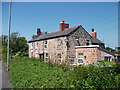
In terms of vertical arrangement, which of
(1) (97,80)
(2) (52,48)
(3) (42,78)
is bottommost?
(3) (42,78)

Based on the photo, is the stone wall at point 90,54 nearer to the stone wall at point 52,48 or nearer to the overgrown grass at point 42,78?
the stone wall at point 52,48

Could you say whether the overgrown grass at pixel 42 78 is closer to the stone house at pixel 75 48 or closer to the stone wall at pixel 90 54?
the stone house at pixel 75 48

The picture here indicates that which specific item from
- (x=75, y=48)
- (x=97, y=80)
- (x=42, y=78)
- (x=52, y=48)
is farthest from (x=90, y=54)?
(x=97, y=80)

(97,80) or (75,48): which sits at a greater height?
(75,48)

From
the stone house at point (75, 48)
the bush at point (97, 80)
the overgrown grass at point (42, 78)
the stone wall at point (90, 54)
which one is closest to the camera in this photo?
the bush at point (97, 80)

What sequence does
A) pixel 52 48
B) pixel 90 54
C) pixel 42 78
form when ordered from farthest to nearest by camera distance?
pixel 52 48 < pixel 90 54 < pixel 42 78

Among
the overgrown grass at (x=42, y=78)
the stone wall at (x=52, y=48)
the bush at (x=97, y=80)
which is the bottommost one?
the overgrown grass at (x=42, y=78)

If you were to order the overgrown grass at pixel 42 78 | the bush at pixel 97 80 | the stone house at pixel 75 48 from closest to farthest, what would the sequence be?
the bush at pixel 97 80
the overgrown grass at pixel 42 78
the stone house at pixel 75 48

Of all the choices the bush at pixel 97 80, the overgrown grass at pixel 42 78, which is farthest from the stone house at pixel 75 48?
the bush at pixel 97 80

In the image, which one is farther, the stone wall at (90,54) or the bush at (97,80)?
the stone wall at (90,54)

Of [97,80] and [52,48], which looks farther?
[52,48]

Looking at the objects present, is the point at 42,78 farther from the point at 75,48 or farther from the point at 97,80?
the point at 75,48

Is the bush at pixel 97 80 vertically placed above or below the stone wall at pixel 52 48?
below

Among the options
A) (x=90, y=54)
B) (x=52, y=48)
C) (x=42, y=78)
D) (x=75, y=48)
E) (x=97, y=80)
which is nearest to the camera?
(x=97, y=80)
